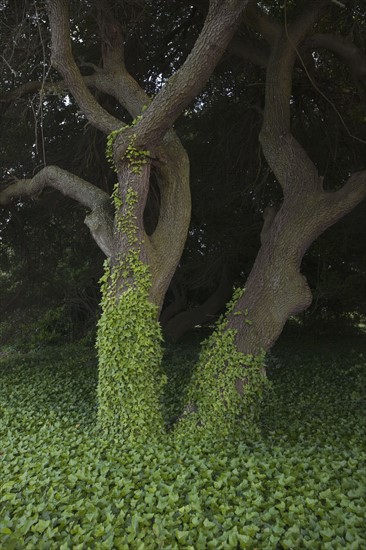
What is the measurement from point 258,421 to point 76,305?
1013 centimetres

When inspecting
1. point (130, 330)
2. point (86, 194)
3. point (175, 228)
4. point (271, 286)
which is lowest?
point (130, 330)

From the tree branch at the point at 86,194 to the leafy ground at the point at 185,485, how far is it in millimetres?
2306

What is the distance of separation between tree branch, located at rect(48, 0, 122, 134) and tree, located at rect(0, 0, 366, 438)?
0.04ft

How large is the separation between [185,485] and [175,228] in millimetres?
3038

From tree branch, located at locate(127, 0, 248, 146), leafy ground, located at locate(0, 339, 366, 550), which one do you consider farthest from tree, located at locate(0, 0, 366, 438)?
leafy ground, located at locate(0, 339, 366, 550)

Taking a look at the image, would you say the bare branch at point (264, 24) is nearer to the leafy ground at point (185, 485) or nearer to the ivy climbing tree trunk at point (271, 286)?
the ivy climbing tree trunk at point (271, 286)

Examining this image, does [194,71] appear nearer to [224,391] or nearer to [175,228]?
[175,228]

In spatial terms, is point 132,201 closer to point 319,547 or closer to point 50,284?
point 319,547

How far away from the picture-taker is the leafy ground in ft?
11.7

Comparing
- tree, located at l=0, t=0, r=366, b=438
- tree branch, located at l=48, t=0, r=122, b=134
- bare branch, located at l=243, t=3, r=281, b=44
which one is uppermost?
bare branch, located at l=243, t=3, r=281, b=44

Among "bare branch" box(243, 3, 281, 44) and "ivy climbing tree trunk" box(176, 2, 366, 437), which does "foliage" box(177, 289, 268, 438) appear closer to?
"ivy climbing tree trunk" box(176, 2, 366, 437)

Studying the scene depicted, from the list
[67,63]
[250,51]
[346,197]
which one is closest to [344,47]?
Result: [250,51]

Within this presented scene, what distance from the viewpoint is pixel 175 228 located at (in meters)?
6.39

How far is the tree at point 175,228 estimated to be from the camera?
5.82m
